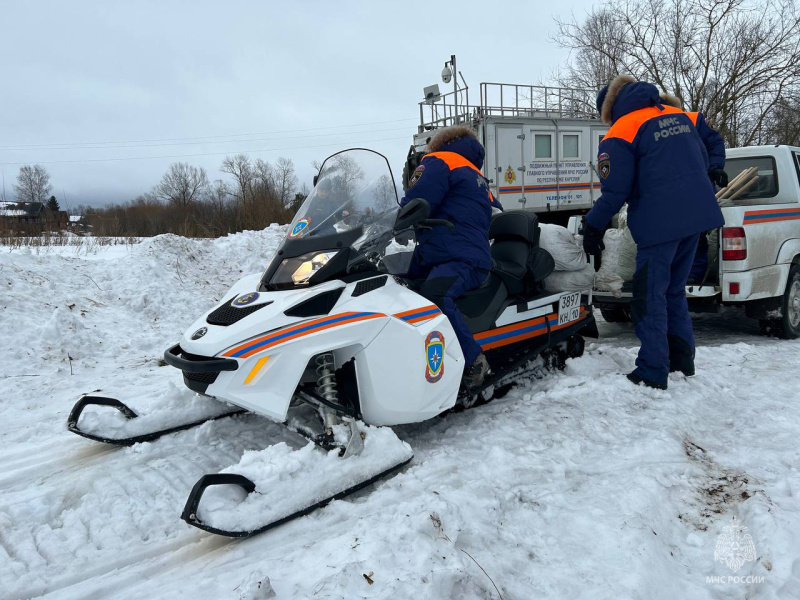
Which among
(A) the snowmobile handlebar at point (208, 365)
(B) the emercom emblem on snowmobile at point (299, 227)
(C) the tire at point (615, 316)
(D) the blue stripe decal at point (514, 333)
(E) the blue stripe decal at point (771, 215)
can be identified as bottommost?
(C) the tire at point (615, 316)

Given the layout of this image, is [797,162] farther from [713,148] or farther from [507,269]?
[507,269]

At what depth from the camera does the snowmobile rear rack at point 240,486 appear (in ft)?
6.90

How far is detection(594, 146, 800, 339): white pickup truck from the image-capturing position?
5.13 m

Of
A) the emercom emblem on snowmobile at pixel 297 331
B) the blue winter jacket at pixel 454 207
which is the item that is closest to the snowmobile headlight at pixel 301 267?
the emercom emblem on snowmobile at pixel 297 331

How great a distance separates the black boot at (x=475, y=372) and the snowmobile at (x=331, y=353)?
0.23 feet

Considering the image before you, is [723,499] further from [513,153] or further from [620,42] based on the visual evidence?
[620,42]

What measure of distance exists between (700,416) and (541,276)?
138 cm

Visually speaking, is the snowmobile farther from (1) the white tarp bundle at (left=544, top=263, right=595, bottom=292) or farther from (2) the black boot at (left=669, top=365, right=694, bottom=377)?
(2) the black boot at (left=669, top=365, right=694, bottom=377)

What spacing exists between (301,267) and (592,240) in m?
2.37

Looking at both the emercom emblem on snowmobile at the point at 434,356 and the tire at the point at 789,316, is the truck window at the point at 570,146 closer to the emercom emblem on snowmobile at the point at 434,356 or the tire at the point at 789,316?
the tire at the point at 789,316

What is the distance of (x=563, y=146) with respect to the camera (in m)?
12.8

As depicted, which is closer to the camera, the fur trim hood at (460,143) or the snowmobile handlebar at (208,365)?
the snowmobile handlebar at (208,365)

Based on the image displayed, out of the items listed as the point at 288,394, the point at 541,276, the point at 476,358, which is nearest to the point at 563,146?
the point at 541,276

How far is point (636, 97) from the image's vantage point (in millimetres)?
3973
